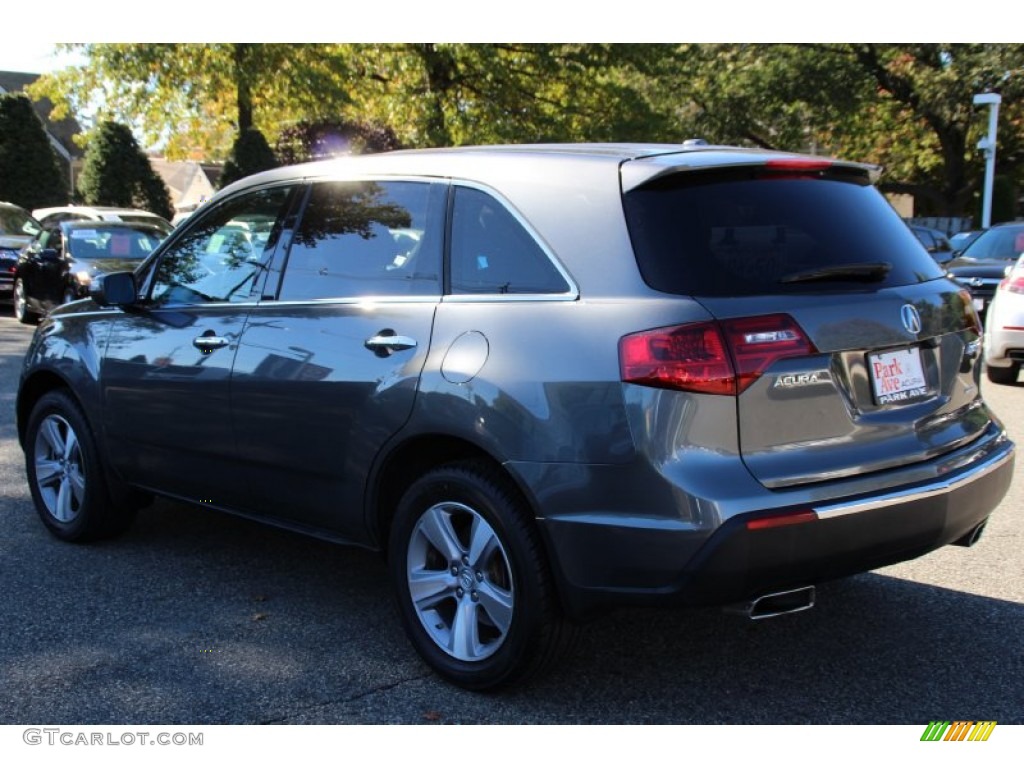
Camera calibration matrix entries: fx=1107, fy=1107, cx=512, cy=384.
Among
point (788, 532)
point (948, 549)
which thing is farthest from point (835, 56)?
point (788, 532)

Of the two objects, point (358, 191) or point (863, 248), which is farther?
point (358, 191)

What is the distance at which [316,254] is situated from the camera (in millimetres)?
4211

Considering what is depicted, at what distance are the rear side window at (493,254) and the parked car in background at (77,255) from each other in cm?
1156

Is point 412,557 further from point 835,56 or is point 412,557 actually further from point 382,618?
point 835,56

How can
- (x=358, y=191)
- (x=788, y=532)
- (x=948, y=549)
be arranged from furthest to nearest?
(x=948, y=549) < (x=358, y=191) < (x=788, y=532)

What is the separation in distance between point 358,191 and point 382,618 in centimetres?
165

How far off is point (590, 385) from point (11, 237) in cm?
1869

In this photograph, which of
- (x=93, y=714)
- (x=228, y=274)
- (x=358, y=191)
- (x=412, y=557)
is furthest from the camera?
(x=228, y=274)

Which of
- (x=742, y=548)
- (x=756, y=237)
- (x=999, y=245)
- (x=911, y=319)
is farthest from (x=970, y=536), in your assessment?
(x=999, y=245)

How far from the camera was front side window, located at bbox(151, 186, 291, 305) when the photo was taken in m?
4.44

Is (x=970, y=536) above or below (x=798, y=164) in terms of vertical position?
below

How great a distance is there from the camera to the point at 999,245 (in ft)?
42.3

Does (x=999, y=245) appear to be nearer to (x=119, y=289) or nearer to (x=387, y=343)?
(x=119, y=289)

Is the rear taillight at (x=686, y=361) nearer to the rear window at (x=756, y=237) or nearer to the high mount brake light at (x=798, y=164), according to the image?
the rear window at (x=756, y=237)
